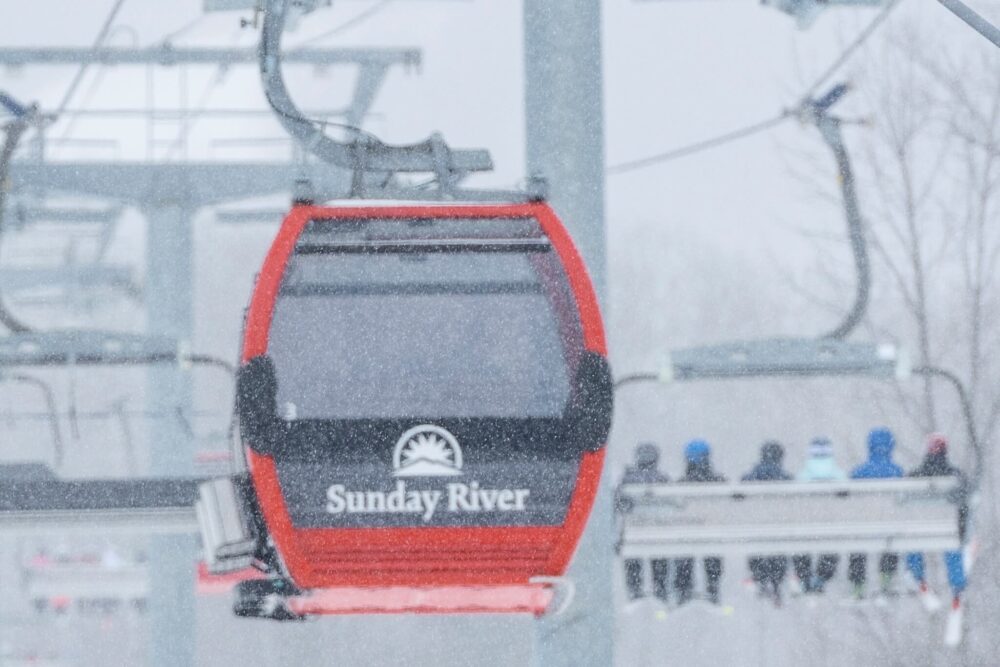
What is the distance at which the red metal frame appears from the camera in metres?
5.88

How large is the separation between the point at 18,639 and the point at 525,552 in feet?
147

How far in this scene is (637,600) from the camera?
31.8 feet

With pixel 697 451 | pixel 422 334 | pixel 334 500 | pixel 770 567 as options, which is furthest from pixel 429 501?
pixel 770 567

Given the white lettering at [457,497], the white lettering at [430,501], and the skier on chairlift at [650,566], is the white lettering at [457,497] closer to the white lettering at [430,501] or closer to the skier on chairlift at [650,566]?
the white lettering at [430,501]

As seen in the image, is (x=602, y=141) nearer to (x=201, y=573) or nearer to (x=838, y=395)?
(x=201, y=573)

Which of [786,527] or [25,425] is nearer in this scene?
[786,527]

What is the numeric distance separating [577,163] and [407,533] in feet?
9.88

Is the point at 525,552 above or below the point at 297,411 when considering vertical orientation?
below

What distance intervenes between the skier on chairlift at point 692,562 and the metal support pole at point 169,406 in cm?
942

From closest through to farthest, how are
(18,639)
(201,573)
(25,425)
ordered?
(201,573), (18,639), (25,425)

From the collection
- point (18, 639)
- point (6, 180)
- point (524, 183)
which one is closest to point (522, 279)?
point (524, 183)

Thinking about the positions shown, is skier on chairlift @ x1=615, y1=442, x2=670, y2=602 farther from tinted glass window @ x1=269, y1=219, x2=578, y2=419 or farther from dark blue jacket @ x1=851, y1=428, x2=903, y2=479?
tinted glass window @ x1=269, y1=219, x2=578, y2=419

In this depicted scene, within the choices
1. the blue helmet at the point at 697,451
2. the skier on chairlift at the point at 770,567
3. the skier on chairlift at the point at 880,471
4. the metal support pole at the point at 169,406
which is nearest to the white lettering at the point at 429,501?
the skier on chairlift at the point at 880,471

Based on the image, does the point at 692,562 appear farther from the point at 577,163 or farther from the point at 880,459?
the point at 577,163
